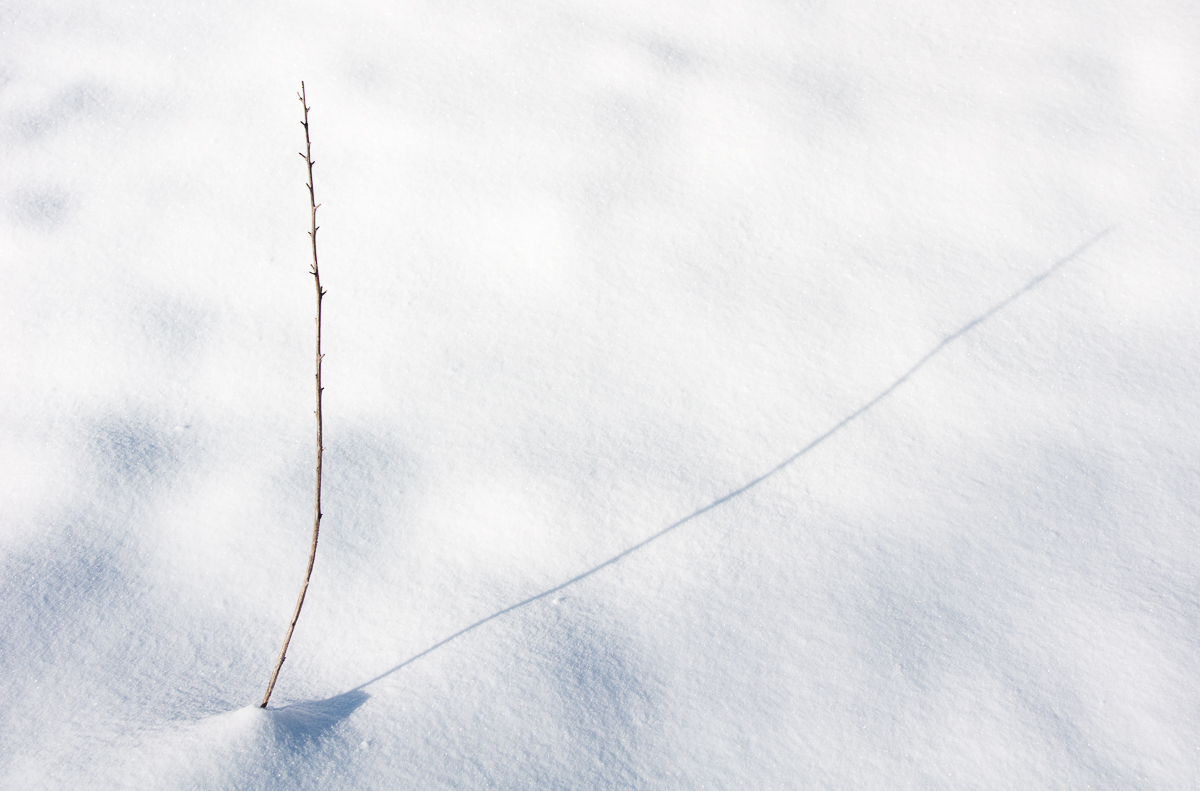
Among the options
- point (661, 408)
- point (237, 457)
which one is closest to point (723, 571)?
point (661, 408)

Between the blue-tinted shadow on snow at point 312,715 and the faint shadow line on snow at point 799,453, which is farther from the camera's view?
the faint shadow line on snow at point 799,453

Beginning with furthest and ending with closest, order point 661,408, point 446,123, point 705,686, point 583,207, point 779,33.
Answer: point 779,33 → point 446,123 → point 583,207 → point 661,408 → point 705,686

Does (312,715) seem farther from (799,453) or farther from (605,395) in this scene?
(799,453)

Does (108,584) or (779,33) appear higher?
(779,33)

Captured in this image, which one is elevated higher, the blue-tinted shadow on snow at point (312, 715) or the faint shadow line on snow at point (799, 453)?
the faint shadow line on snow at point (799, 453)

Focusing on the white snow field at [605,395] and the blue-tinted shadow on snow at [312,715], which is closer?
the blue-tinted shadow on snow at [312,715]

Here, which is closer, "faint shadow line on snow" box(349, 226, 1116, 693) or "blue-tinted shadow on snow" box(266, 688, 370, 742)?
"blue-tinted shadow on snow" box(266, 688, 370, 742)

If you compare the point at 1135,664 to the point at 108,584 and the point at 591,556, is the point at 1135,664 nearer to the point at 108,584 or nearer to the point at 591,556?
the point at 591,556
